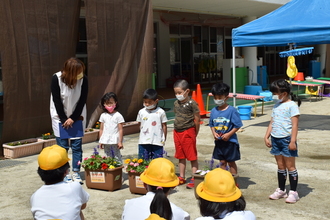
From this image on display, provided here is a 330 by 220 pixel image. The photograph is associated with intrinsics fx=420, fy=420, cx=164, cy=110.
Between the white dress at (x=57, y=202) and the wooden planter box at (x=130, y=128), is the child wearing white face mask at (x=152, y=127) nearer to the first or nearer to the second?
the white dress at (x=57, y=202)

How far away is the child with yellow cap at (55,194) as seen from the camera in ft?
10.2

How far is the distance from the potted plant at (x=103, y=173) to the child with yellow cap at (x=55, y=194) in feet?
6.59

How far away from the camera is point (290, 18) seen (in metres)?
9.16

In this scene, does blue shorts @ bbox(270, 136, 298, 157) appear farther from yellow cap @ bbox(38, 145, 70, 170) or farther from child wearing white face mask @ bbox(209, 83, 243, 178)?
yellow cap @ bbox(38, 145, 70, 170)

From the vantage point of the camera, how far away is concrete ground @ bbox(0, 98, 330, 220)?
15.5 ft

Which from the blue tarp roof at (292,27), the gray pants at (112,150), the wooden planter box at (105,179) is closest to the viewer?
the wooden planter box at (105,179)

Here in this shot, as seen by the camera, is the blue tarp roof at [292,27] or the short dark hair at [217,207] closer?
the short dark hair at [217,207]

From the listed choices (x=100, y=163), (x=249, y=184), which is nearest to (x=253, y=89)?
(x=249, y=184)

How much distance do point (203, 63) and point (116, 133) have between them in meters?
14.6

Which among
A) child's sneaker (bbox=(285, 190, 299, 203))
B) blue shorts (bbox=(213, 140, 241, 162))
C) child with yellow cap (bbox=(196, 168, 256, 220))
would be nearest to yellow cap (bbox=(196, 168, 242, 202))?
child with yellow cap (bbox=(196, 168, 256, 220))

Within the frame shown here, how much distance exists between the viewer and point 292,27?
872 centimetres

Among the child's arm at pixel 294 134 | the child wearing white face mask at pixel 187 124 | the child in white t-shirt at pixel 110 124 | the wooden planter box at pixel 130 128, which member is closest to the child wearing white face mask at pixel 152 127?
the child wearing white face mask at pixel 187 124

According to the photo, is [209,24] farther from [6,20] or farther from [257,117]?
[6,20]

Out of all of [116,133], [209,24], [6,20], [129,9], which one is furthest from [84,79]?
[209,24]
